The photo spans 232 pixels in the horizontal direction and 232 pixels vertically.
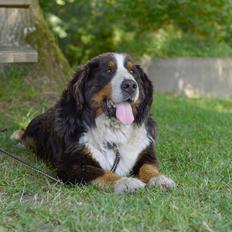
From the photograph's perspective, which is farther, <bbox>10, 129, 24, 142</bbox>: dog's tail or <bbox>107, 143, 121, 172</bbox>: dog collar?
<bbox>10, 129, 24, 142</bbox>: dog's tail

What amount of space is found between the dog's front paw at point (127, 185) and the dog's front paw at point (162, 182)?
106 mm

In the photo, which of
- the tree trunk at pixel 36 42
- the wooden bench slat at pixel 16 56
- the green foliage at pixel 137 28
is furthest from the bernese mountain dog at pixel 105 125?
the green foliage at pixel 137 28

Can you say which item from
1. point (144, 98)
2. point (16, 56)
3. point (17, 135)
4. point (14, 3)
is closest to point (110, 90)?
point (144, 98)

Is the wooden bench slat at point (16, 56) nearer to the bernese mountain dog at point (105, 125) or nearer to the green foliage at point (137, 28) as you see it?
the bernese mountain dog at point (105, 125)

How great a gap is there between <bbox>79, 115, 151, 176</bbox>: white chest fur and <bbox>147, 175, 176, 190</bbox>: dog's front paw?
1.61 ft

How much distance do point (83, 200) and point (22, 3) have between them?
8.75ft

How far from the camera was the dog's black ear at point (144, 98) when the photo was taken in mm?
4996

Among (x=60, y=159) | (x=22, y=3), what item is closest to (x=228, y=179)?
(x=60, y=159)

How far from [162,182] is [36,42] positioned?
4316 mm

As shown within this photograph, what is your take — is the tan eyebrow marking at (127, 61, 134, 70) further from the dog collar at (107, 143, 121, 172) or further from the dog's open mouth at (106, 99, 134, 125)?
the dog collar at (107, 143, 121, 172)

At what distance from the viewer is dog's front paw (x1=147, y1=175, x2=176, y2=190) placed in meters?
4.32

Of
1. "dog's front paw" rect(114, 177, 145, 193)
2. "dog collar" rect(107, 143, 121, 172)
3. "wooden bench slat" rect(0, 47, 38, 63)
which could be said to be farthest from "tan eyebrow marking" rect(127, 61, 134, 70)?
"wooden bench slat" rect(0, 47, 38, 63)

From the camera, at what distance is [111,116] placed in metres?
4.82

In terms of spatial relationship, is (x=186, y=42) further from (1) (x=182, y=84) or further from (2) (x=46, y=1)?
(2) (x=46, y=1)
